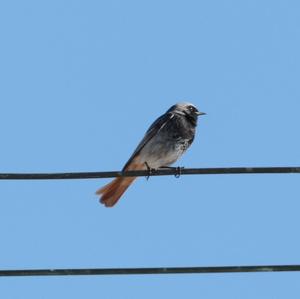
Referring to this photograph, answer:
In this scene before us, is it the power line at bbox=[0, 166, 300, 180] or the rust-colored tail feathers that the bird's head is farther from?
the power line at bbox=[0, 166, 300, 180]

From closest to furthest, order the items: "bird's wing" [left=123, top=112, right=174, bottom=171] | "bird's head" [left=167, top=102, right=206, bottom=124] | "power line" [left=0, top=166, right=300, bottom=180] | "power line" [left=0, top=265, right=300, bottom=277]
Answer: "power line" [left=0, top=265, right=300, bottom=277] < "power line" [left=0, top=166, right=300, bottom=180] < "bird's wing" [left=123, top=112, right=174, bottom=171] < "bird's head" [left=167, top=102, right=206, bottom=124]

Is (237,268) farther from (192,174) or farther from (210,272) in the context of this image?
(192,174)

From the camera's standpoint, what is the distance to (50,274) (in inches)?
271

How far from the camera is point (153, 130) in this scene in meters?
12.4

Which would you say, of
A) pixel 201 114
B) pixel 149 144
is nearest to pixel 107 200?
pixel 149 144

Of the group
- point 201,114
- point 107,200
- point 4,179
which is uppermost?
point 201,114

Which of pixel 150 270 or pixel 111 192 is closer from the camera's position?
pixel 150 270

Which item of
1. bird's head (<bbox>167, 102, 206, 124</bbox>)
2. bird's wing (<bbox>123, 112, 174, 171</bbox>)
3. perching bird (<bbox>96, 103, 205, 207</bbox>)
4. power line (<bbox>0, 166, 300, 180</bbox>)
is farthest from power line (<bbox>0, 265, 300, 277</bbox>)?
bird's head (<bbox>167, 102, 206, 124</bbox>)

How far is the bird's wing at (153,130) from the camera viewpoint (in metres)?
12.3

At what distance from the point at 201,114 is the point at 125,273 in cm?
643

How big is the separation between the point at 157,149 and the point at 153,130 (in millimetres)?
398

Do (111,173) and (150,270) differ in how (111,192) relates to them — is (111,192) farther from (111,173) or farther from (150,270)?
(150,270)

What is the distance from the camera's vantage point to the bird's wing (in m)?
12.3

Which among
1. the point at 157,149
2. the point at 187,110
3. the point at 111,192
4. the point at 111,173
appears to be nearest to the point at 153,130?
the point at 157,149
